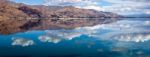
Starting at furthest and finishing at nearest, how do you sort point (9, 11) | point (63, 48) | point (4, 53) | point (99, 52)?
point (9, 11)
point (63, 48)
point (99, 52)
point (4, 53)

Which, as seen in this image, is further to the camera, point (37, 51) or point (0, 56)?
point (37, 51)

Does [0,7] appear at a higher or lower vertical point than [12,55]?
higher

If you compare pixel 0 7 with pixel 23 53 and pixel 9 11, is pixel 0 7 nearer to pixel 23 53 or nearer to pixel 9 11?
pixel 9 11

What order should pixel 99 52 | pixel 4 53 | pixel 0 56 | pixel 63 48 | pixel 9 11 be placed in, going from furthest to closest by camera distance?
1. pixel 9 11
2. pixel 63 48
3. pixel 99 52
4. pixel 4 53
5. pixel 0 56

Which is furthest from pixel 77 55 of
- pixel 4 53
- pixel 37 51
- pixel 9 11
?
pixel 9 11

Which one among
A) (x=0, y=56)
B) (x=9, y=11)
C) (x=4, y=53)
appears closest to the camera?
(x=0, y=56)

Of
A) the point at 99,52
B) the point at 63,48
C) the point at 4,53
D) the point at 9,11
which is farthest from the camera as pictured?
the point at 9,11

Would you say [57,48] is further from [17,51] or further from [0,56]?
[0,56]

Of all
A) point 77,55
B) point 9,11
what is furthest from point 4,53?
point 9,11

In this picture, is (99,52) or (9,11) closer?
(99,52)
